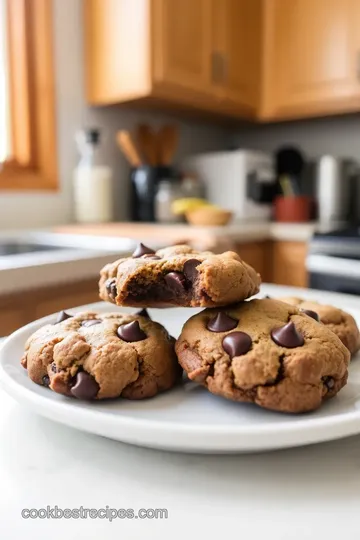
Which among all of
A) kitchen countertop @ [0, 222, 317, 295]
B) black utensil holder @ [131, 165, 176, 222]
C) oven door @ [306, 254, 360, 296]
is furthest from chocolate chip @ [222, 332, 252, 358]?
black utensil holder @ [131, 165, 176, 222]

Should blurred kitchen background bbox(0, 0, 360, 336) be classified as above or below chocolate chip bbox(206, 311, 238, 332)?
above

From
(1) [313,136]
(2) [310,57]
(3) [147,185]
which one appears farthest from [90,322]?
(1) [313,136]

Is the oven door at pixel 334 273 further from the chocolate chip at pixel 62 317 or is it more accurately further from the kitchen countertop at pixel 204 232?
the chocolate chip at pixel 62 317

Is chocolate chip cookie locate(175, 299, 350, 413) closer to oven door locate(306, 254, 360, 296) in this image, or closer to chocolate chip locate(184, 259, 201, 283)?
chocolate chip locate(184, 259, 201, 283)

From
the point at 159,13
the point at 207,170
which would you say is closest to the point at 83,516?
the point at 159,13

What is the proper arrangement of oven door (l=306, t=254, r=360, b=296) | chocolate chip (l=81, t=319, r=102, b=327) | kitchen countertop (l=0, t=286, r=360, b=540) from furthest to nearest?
1. oven door (l=306, t=254, r=360, b=296)
2. chocolate chip (l=81, t=319, r=102, b=327)
3. kitchen countertop (l=0, t=286, r=360, b=540)

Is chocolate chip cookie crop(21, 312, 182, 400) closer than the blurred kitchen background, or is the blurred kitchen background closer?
chocolate chip cookie crop(21, 312, 182, 400)

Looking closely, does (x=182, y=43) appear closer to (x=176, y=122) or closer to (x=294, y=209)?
(x=176, y=122)

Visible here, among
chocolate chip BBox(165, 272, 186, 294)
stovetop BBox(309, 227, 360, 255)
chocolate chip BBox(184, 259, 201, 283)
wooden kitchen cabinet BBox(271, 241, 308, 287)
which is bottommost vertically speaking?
wooden kitchen cabinet BBox(271, 241, 308, 287)
